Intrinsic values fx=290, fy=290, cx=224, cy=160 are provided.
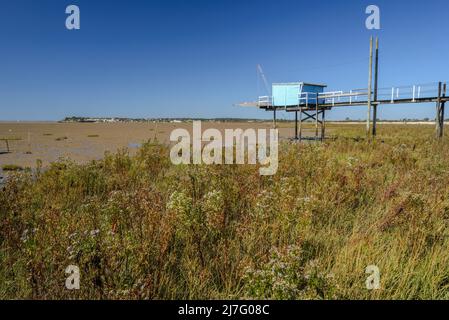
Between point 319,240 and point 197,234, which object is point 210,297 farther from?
point 319,240

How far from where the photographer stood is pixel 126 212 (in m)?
4.39

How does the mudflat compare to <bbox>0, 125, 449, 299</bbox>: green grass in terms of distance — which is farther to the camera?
the mudflat

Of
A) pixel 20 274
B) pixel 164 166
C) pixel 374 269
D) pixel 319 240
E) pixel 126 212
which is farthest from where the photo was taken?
pixel 164 166

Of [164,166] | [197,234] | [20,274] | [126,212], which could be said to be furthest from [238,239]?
[164,166]

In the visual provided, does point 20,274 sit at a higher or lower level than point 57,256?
lower

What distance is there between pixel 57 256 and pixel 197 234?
1.61 meters

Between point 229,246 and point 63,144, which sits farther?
point 63,144

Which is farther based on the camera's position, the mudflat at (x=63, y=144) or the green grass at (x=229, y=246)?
the mudflat at (x=63, y=144)

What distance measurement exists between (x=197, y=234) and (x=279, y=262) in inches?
58.3

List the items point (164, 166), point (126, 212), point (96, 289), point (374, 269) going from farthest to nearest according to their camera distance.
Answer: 1. point (164, 166)
2. point (126, 212)
3. point (374, 269)
4. point (96, 289)

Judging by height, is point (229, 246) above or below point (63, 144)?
below
